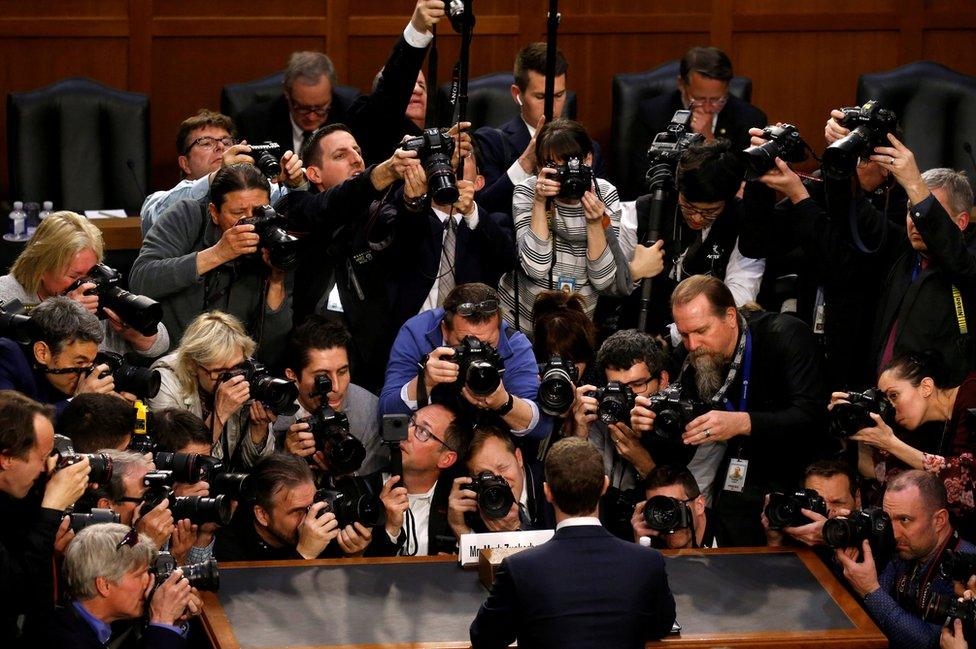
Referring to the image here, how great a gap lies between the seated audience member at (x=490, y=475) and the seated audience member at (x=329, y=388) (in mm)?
394

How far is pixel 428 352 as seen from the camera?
531 cm

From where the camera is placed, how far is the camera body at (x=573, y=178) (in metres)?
5.47

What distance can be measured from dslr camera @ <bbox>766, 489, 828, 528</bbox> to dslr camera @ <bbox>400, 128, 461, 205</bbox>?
4.50 feet

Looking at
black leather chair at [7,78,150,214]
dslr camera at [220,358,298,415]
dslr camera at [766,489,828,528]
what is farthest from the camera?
black leather chair at [7,78,150,214]

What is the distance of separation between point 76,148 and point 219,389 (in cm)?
239

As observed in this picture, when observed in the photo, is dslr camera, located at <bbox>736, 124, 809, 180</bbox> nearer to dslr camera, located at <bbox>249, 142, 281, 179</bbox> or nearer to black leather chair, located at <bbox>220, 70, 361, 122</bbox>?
dslr camera, located at <bbox>249, 142, 281, 179</bbox>

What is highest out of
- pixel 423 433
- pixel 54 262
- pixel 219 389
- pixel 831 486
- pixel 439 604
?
pixel 54 262

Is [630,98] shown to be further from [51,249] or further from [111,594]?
[111,594]

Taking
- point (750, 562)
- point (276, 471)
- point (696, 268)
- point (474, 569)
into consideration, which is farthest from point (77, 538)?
point (696, 268)

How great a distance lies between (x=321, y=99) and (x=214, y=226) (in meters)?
1.13

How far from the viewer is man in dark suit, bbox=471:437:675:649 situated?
3.91 metres

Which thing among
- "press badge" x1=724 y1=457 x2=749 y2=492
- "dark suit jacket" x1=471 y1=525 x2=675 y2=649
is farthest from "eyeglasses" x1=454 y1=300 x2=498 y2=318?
"dark suit jacket" x1=471 y1=525 x2=675 y2=649

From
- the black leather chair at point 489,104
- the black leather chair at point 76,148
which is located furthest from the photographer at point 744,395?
the black leather chair at point 76,148

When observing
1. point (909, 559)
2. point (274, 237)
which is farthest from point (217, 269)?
point (909, 559)
